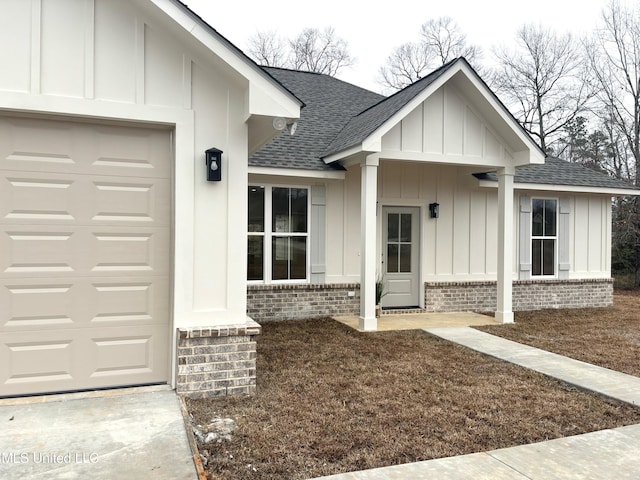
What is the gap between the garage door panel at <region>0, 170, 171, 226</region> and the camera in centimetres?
406

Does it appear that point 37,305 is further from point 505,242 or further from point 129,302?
point 505,242

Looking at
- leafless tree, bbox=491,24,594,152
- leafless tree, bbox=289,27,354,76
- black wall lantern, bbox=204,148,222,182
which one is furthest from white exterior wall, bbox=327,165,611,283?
leafless tree, bbox=289,27,354,76

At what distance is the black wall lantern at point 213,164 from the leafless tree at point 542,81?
845 inches

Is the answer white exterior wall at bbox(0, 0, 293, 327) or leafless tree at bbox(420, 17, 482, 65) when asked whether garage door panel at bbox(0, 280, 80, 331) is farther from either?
leafless tree at bbox(420, 17, 482, 65)

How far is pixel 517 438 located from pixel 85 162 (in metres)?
4.36

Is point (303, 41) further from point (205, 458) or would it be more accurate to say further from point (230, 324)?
point (205, 458)

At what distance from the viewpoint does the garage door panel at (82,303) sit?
405cm

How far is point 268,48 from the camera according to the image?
75.2ft

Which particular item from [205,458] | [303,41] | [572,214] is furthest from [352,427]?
[303,41]

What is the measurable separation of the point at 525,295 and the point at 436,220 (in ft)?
9.07

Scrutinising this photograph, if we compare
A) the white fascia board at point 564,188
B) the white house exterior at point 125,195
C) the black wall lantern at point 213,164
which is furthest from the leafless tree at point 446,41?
the black wall lantern at point 213,164

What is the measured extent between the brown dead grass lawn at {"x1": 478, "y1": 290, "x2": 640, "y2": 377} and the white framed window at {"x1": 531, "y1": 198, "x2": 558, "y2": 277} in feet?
3.40

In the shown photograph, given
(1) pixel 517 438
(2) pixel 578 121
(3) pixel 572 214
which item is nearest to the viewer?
(1) pixel 517 438

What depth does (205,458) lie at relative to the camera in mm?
3188
